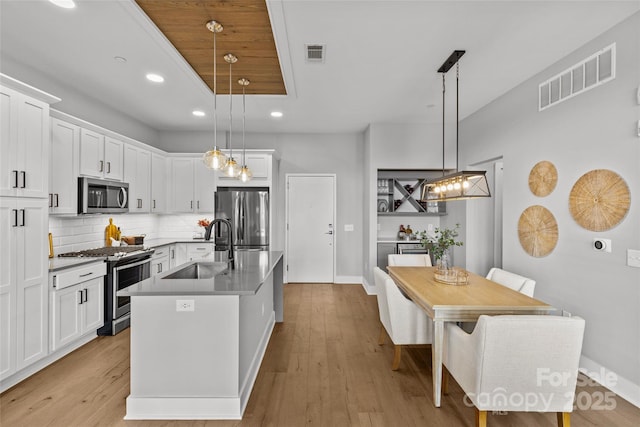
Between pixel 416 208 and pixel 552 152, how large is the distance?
2.70m

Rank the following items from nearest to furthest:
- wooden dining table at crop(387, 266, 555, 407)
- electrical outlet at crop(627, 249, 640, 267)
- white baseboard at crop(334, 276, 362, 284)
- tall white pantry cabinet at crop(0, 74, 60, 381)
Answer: wooden dining table at crop(387, 266, 555, 407) → electrical outlet at crop(627, 249, 640, 267) → tall white pantry cabinet at crop(0, 74, 60, 381) → white baseboard at crop(334, 276, 362, 284)

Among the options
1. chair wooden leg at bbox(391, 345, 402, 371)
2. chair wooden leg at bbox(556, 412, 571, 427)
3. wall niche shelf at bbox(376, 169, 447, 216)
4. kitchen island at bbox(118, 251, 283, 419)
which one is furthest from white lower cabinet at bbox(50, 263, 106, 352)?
wall niche shelf at bbox(376, 169, 447, 216)

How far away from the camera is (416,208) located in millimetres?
5574

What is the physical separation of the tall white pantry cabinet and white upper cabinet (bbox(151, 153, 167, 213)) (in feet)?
6.73

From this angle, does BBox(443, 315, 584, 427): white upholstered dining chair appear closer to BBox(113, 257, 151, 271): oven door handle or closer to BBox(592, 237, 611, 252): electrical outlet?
BBox(592, 237, 611, 252): electrical outlet

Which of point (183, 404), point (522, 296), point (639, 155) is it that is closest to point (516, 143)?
point (639, 155)

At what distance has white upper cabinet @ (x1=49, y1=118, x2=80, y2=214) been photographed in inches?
118

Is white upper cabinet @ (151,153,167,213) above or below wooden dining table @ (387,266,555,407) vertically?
above

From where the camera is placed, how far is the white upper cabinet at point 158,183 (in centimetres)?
469

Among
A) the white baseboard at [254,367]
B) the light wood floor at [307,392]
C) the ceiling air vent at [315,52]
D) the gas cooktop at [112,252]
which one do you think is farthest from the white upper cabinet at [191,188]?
the ceiling air vent at [315,52]

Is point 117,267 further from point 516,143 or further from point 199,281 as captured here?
point 516,143

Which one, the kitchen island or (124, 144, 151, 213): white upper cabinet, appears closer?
the kitchen island

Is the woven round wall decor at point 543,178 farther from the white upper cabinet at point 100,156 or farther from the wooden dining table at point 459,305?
the white upper cabinet at point 100,156

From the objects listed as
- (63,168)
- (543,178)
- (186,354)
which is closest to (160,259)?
(63,168)
